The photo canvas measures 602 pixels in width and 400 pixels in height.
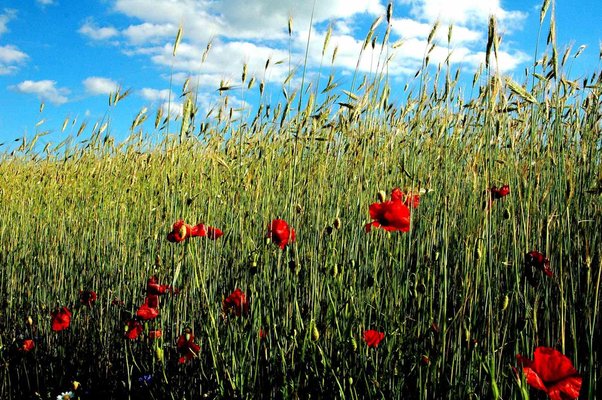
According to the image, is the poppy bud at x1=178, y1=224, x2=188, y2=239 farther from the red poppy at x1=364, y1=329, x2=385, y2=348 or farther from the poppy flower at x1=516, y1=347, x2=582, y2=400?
the poppy flower at x1=516, y1=347, x2=582, y2=400

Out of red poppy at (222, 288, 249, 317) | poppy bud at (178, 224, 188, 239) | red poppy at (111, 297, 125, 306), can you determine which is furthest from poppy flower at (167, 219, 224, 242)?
red poppy at (111, 297, 125, 306)

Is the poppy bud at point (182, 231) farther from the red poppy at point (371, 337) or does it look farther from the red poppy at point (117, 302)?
the red poppy at point (117, 302)

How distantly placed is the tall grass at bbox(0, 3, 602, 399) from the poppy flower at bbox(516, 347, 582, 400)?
0.04m

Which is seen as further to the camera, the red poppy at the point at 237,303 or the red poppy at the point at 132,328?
the red poppy at the point at 132,328

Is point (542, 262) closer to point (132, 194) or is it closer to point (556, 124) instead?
point (556, 124)

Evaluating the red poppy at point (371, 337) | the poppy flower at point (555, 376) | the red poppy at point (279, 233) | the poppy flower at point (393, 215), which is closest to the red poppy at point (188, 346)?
the red poppy at point (279, 233)

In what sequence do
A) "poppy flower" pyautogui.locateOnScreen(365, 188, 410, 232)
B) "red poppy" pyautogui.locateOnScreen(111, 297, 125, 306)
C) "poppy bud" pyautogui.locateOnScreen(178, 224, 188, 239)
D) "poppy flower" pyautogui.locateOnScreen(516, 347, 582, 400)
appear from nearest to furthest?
1. "poppy flower" pyautogui.locateOnScreen(516, 347, 582, 400)
2. "poppy flower" pyautogui.locateOnScreen(365, 188, 410, 232)
3. "poppy bud" pyautogui.locateOnScreen(178, 224, 188, 239)
4. "red poppy" pyautogui.locateOnScreen(111, 297, 125, 306)

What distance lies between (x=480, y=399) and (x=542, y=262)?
0.30 m

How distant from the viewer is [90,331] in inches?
82.6

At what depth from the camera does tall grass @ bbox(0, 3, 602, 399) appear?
1.23 m

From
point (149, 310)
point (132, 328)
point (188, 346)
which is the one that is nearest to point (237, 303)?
point (188, 346)

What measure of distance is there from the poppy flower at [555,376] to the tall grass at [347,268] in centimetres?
4

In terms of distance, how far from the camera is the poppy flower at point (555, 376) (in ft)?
2.93

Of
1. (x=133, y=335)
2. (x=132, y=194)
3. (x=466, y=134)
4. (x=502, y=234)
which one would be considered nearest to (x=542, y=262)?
(x=502, y=234)
